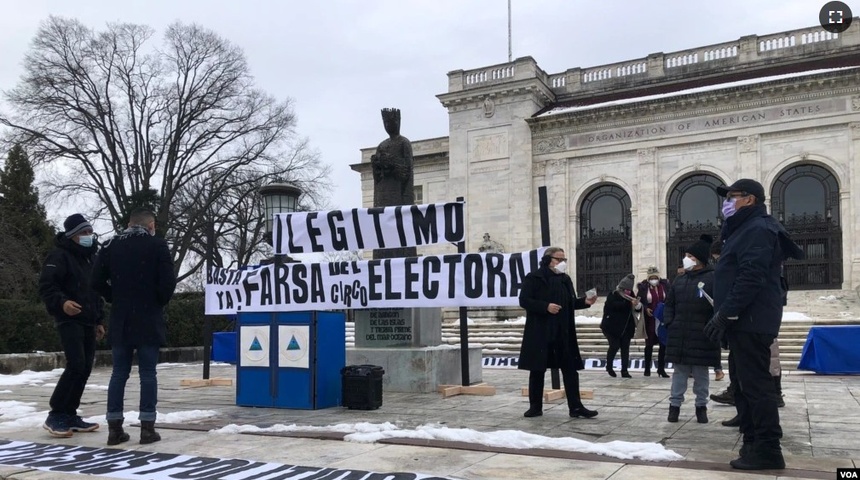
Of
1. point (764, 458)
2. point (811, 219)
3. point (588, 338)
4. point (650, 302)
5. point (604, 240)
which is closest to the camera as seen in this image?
point (764, 458)

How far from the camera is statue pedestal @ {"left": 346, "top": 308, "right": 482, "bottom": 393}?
33.6 ft

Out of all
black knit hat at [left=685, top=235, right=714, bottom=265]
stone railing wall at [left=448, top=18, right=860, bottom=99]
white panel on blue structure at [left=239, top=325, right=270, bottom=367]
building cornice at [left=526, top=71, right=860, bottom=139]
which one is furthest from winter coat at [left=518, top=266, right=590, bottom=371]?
stone railing wall at [left=448, top=18, right=860, bottom=99]

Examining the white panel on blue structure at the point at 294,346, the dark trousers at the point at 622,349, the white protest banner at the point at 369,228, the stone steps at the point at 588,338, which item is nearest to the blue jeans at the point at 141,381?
the white panel on blue structure at the point at 294,346

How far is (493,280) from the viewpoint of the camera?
9484mm

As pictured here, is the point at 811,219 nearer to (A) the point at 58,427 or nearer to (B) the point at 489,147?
(B) the point at 489,147

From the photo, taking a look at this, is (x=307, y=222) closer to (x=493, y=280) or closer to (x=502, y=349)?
(x=493, y=280)

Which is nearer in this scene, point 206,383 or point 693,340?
point 693,340

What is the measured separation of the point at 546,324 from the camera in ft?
25.5

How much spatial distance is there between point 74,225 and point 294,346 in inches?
116

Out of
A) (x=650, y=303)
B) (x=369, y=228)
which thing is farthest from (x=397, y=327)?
(x=650, y=303)

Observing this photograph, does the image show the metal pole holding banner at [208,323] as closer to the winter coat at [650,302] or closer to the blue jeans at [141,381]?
the blue jeans at [141,381]

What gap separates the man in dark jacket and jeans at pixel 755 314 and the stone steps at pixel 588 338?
11.1 m

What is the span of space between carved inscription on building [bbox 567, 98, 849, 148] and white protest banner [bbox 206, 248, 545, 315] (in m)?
24.0

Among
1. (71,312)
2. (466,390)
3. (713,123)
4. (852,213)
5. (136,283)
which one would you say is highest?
(713,123)
